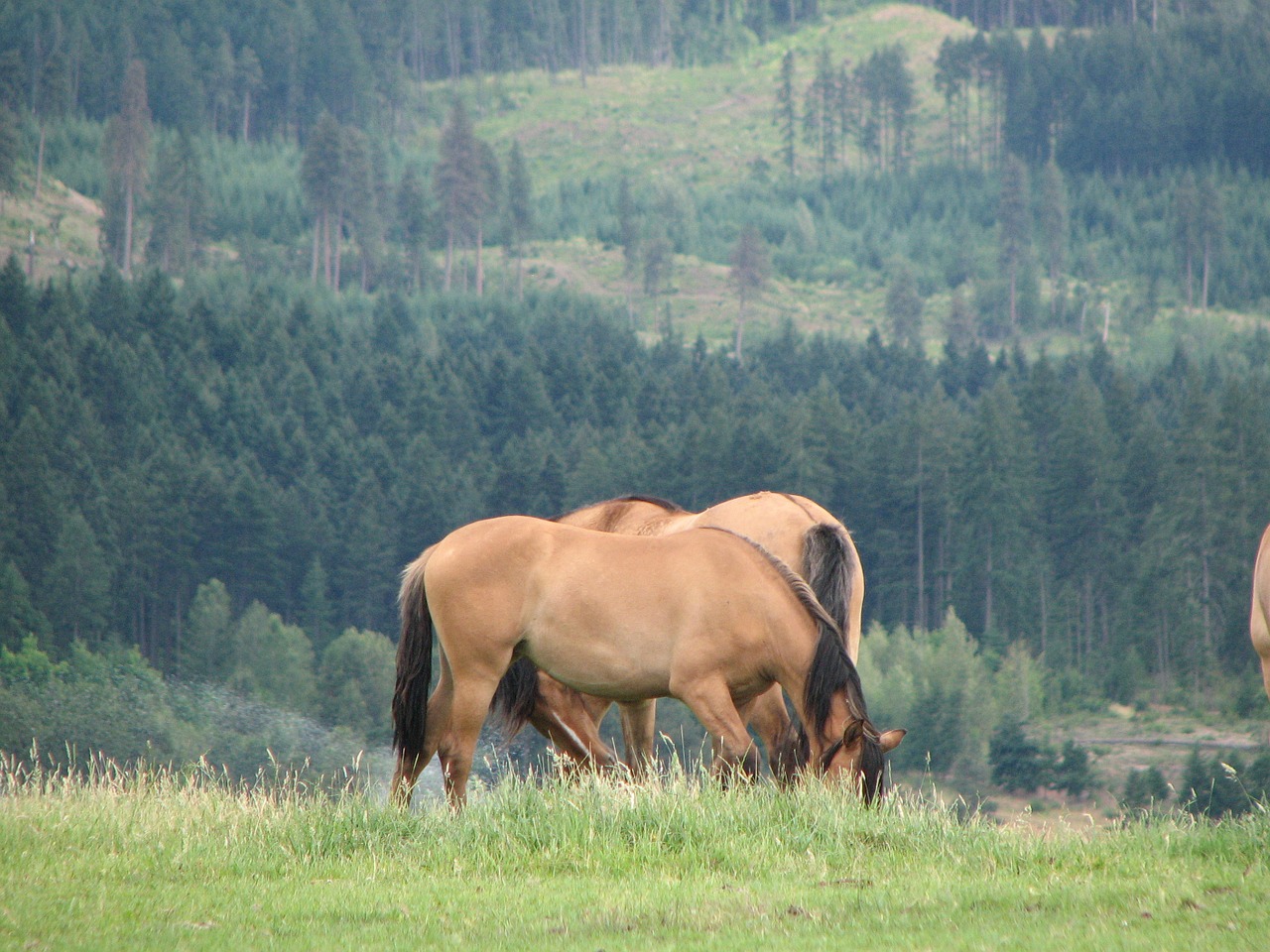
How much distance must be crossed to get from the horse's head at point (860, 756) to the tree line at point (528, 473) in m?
66.5

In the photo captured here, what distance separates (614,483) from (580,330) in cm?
3391

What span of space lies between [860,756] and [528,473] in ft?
262

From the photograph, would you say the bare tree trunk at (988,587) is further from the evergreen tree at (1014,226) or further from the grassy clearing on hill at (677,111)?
the grassy clearing on hill at (677,111)

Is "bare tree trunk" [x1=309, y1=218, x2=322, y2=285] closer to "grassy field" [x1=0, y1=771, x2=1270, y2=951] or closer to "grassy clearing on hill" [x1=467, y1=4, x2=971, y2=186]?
"grassy clearing on hill" [x1=467, y1=4, x2=971, y2=186]

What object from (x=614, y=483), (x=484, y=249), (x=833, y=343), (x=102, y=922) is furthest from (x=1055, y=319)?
(x=102, y=922)

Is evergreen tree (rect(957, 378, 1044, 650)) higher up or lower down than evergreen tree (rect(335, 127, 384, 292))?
lower down

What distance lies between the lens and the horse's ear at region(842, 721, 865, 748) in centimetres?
816

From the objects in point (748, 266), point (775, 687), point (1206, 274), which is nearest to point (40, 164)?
point (748, 266)

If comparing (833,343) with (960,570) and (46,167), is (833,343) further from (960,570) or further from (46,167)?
(46,167)

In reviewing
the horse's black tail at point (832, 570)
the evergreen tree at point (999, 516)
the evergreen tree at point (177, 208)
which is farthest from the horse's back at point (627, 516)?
the evergreen tree at point (177, 208)

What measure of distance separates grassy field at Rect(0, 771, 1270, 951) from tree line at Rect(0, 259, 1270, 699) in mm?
66306

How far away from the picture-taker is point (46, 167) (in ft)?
429

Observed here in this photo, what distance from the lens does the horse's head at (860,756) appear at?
26.7ft

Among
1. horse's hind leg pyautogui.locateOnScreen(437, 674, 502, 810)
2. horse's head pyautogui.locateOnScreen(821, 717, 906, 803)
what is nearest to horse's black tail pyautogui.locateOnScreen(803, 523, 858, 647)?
horse's head pyautogui.locateOnScreen(821, 717, 906, 803)
